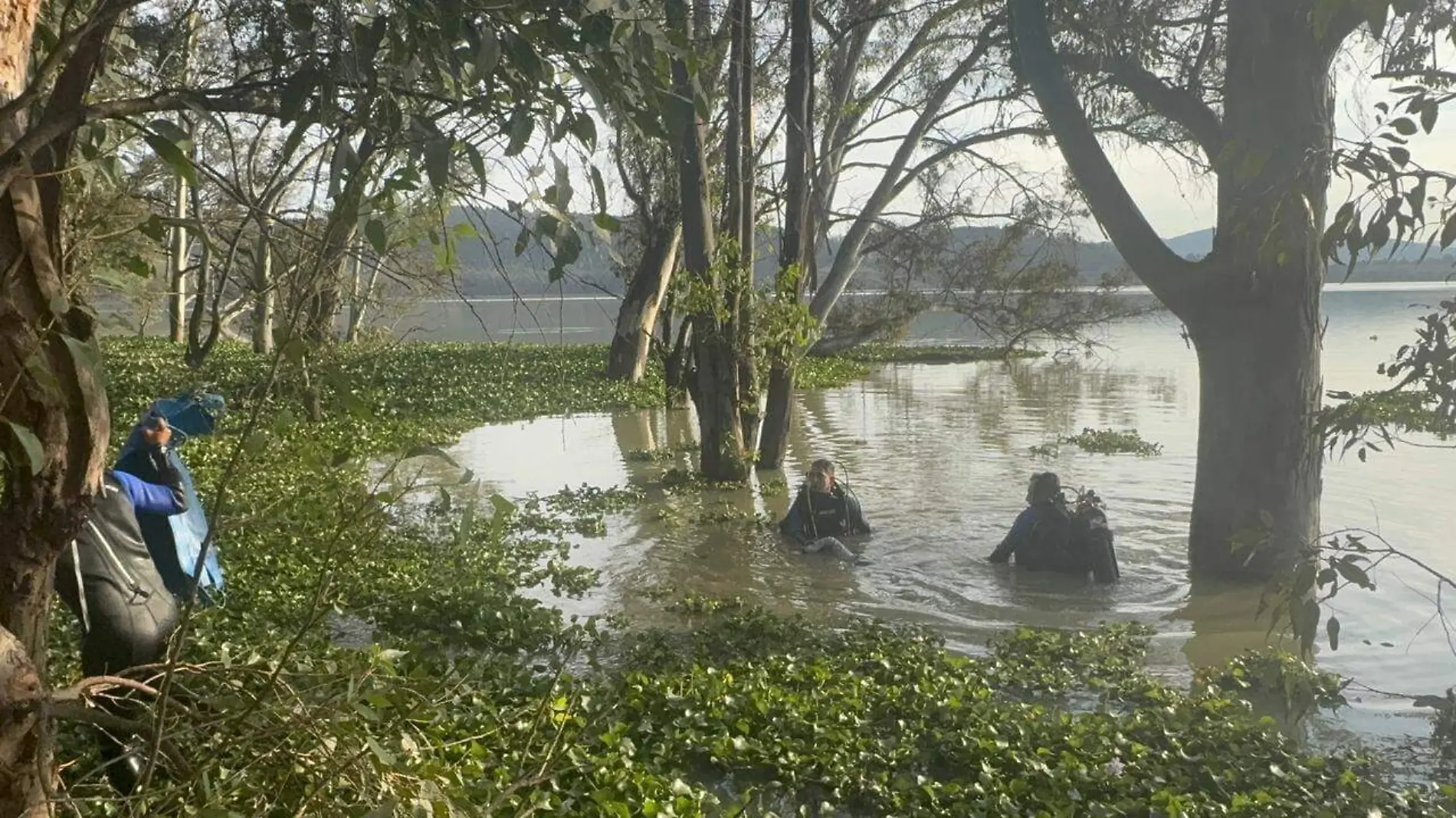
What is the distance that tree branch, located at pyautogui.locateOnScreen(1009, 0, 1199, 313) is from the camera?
963 centimetres

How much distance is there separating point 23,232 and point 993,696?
5.67m

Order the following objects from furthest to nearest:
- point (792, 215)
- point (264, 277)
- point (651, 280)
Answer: point (651, 280) < point (792, 215) < point (264, 277)

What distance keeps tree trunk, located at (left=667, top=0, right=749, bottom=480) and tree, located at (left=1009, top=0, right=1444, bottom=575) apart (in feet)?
16.7

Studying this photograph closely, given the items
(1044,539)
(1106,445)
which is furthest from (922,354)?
(1044,539)

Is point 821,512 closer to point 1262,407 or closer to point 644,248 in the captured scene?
point 1262,407

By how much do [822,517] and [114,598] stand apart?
310 inches

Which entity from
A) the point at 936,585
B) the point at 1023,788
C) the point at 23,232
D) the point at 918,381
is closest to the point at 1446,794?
the point at 1023,788

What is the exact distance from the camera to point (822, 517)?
11.4 meters

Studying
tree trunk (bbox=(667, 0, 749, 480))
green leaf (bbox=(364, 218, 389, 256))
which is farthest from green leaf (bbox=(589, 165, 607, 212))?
tree trunk (bbox=(667, 0, 749, 480))

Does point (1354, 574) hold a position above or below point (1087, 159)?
below

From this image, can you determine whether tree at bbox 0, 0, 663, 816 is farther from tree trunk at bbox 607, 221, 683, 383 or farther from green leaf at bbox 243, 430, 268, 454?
tree trunk at bbox 607, 221, 683, 383

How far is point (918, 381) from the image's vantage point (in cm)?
3231

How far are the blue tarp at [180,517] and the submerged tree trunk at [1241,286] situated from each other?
24.1 ft

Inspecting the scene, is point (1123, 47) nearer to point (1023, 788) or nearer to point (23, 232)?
point (1023, 788)
